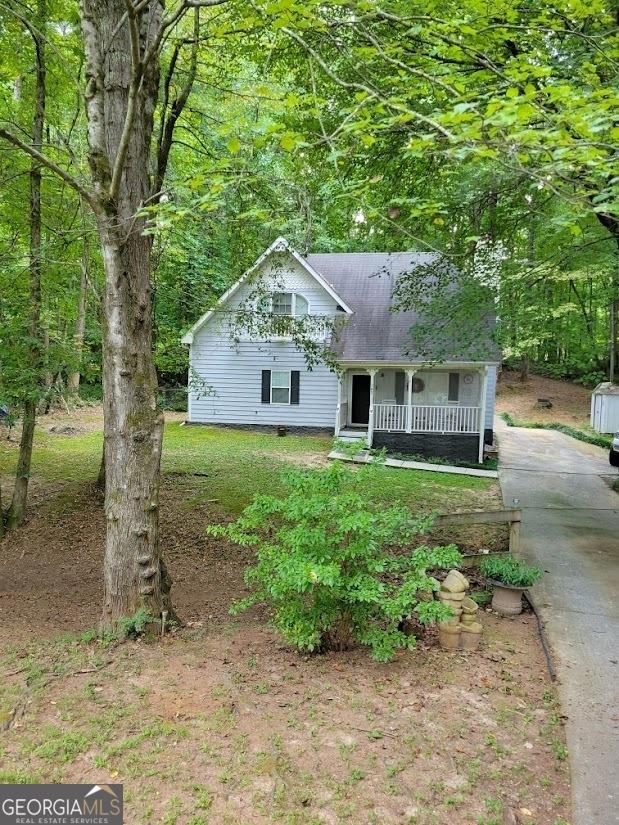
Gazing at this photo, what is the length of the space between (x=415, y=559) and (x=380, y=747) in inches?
48.3

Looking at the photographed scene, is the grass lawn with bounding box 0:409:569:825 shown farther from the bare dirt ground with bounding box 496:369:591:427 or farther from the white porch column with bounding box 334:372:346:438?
the bare dirt ground with bounding box 496:369:591:427

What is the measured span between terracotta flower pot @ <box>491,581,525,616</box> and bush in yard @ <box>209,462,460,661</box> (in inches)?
66.4

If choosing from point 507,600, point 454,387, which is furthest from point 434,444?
point 507,600

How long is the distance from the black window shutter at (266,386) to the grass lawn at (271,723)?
41.0 ft

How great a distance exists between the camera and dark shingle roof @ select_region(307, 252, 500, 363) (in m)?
15.2

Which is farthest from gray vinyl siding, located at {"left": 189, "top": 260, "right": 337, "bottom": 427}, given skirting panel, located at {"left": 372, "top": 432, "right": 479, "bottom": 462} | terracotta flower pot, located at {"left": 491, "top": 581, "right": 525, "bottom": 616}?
terracotta flower pot, located at {"left": 491, "top": 581, "right": 525, "bottom": 616}

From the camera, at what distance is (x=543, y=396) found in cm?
2917

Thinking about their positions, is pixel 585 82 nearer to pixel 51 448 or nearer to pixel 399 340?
pixel 399 340

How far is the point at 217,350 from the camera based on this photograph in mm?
17688

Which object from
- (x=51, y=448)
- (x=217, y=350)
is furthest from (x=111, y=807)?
(x=217, y=350)

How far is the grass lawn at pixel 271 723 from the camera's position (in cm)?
233

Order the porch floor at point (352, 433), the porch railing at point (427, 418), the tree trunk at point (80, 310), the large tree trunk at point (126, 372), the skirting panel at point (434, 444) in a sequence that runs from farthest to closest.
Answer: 1. the porch floor at point (352, 433)
2. the porch railing at point (427, 418)
3. the skirting panel at point (434, 444)
4. the tree trunk at point (80, 310)
5. the large tree trunk at point (126, 372)

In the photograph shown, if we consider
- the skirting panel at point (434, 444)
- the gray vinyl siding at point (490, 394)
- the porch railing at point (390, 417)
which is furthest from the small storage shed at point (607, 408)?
the porch railing at point (390, 417)

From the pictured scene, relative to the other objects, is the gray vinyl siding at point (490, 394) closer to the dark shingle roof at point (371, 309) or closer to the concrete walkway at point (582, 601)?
the dark shingle roof at point (371, 309)
